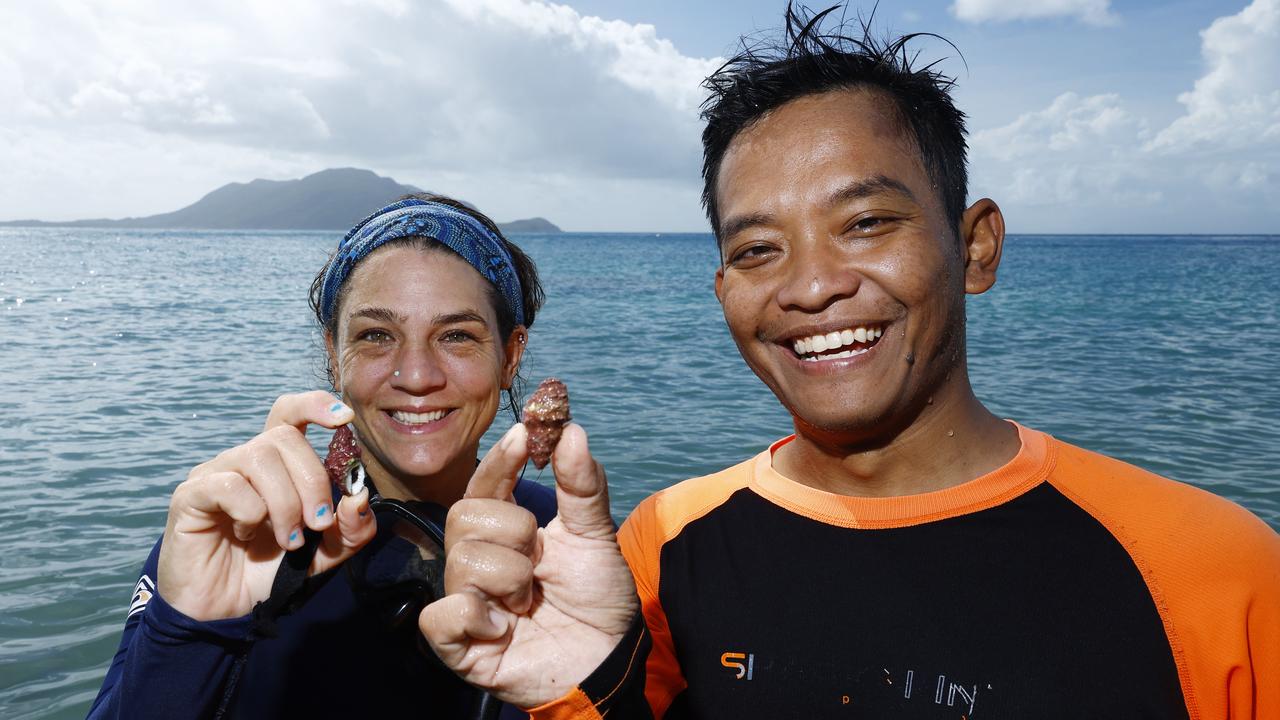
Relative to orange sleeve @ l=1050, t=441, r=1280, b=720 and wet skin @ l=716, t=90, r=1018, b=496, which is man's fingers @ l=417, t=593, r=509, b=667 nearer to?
wet skin @ l=716, t=90, r=1018, b=496

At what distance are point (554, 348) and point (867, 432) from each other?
18726mm

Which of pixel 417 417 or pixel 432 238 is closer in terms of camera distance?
pixel 417 417

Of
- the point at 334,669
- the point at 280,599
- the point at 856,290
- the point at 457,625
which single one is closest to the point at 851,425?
the point at 856,290

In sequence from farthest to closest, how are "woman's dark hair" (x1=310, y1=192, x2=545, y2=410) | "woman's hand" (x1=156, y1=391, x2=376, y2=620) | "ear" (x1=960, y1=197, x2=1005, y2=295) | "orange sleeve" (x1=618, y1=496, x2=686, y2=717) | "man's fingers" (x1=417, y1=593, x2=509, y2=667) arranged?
"woman's dark hair" (x1=310, y1=192, x2=545, y2=410) < "ear" (x1=960, y1=197, x2=1005, y2=295) < "orange sleeve" (x1=618, y1=496, x2=686, y2=717) < "woman's hand" (x1=156, y1=391, x2=376, y2=620) < "man's fingers" (x1=417, y1=593, x2=509, y2=667)

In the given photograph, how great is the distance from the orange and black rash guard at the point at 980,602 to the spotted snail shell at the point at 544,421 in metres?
0.61

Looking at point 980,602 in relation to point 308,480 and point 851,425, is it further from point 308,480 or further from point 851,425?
point 308,480

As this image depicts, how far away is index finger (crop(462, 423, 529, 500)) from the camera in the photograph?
179cm

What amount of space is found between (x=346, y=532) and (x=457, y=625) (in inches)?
18.5

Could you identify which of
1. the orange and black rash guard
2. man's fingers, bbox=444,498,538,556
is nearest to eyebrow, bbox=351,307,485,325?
the orange and black rash guard

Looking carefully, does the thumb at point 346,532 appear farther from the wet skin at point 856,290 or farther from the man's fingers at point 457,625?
the wet skin at point 856,290

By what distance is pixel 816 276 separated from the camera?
2.27 m

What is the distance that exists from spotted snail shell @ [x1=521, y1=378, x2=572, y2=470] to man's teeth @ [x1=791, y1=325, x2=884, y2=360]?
839 mm

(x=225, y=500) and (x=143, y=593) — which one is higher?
(x=225, y=500)

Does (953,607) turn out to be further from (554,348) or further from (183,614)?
(554,348)
